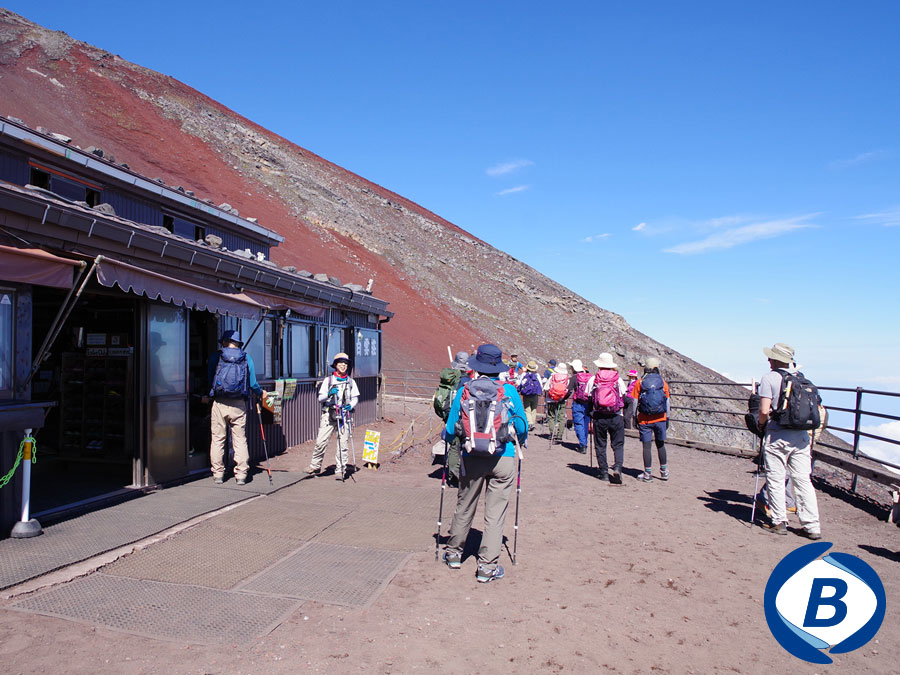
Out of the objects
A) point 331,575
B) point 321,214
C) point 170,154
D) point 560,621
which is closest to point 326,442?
point 331,575

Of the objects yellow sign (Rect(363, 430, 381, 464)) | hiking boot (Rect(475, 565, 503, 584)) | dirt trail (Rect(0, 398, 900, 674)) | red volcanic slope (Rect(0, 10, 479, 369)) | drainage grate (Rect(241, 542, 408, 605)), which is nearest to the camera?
dirt trail (Rect(0, 398, 900, 674))

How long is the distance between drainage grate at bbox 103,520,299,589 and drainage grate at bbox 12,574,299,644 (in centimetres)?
19

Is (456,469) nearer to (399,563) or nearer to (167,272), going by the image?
(399,563)

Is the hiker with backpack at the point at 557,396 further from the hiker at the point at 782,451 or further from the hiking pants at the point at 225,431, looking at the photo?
the hiking pants at the point at 225,431

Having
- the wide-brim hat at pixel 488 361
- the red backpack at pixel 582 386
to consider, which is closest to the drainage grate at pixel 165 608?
the wide-brim hat at pixel 488 361

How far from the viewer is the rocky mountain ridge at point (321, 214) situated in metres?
42.7

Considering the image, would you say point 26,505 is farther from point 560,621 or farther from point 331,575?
point 560,621

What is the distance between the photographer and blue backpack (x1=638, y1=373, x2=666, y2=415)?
876 cm

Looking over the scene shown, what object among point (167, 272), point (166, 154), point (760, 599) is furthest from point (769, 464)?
point (166, 154)

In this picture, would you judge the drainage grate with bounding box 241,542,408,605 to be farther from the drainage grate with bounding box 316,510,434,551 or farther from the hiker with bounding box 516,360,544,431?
the hiker with bounding box 516,360,544,431

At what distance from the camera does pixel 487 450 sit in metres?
4.68

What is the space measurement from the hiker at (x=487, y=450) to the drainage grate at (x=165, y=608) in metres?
1.49

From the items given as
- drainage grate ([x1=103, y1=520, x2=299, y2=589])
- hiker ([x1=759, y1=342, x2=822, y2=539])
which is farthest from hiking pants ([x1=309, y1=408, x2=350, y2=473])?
hiker ([x1=759, y1=342, x2=822, y2=539])

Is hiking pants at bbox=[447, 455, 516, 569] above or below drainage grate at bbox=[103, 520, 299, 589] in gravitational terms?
above
